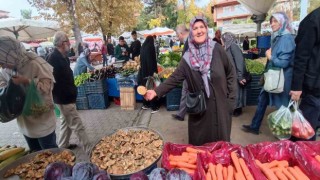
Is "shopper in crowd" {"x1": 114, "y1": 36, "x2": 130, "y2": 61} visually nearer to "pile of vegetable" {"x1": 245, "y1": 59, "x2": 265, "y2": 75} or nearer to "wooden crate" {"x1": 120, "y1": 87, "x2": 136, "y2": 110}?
"wooden crate" {"x1": 120, "y1": 87, "x2": 136, "y2": 110}

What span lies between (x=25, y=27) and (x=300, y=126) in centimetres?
667

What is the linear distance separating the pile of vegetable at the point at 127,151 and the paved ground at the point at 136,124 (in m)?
2.05

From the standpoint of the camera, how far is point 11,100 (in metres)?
2.13

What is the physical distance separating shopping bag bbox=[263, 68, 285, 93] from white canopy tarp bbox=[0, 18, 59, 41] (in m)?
5.11

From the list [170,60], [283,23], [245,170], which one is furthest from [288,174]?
[170,60]

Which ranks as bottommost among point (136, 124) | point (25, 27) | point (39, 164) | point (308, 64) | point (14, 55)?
point (136, 124)

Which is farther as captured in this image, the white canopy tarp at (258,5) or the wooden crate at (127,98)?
the white canopy tarp at (258,5)

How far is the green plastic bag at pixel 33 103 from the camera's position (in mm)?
2352

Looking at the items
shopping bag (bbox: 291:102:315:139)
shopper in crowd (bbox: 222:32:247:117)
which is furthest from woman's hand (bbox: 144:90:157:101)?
shopper in crowd (bbox: 222:32:247:117)

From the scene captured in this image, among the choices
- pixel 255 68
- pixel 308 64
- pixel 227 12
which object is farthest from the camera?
pixel 227 12

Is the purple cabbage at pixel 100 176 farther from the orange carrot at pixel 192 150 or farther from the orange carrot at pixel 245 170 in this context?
the orange carrot at pixel 245 170

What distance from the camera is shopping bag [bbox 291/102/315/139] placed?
2.93 m

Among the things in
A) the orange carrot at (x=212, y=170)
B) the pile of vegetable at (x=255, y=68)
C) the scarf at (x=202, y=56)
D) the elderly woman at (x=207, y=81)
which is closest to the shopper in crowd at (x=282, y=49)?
the elderly woman at (x=207, y=81)

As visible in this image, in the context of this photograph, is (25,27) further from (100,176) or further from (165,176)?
(165,176)
